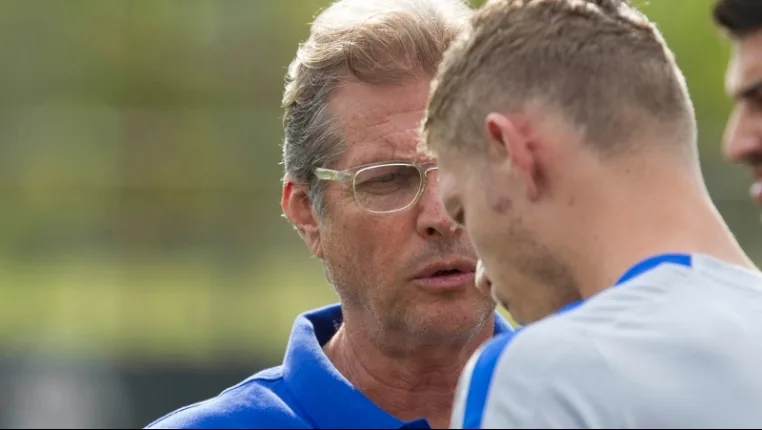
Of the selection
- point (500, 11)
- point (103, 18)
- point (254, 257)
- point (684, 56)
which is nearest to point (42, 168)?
Result: point (254, 257)

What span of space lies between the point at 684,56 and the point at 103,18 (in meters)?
8.47

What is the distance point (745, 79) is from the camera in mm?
1653

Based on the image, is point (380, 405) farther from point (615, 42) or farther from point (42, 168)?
point (42, 168)

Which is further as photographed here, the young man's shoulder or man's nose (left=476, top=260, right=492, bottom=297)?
the young man's shoulder

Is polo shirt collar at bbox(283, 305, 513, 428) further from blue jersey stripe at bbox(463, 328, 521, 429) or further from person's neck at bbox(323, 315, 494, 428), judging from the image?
blue jersey stripe at bbox(463, 328, 521, 429)

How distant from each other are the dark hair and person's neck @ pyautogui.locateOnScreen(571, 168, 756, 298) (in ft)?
0.76

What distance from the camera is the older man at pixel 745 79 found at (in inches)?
64.3

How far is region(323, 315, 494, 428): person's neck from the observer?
113 inches

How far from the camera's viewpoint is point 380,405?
289 cm

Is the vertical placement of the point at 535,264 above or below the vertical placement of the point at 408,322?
above

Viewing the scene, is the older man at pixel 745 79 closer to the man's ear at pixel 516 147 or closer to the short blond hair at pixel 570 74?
the short blond hair at pixel 570 74

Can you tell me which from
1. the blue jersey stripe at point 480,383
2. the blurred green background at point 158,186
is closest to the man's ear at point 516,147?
the blue jersey stripe at point 480,383

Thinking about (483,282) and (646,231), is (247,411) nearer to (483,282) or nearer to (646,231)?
(483,282)

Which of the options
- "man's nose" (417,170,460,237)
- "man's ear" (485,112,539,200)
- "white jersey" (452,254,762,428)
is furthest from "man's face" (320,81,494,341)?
"white jersey" (452,254,762,428)
